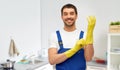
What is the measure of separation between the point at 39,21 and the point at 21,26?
1.79ft

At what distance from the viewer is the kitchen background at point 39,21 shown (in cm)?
275

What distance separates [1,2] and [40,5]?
3.32 feet

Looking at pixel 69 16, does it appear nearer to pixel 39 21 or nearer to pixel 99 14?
pixel 99 14

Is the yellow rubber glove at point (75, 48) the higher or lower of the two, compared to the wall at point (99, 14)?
lower

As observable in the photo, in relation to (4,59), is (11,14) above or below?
above

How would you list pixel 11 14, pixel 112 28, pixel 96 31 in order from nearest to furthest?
pixel 112 28, pixel 11 14, pixel 96 31

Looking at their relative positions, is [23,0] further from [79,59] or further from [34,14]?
[79,59]

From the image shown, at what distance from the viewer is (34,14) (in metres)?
3.36

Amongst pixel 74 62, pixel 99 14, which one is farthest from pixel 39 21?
pixel 74 62

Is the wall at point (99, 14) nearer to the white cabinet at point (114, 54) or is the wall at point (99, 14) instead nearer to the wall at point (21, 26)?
the white cabinet at point (114, 54)

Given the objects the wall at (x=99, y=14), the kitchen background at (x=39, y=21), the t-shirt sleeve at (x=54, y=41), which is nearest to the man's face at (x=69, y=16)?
the t-shirt sleeve at (x=54, y=41)

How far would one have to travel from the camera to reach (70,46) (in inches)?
57.1

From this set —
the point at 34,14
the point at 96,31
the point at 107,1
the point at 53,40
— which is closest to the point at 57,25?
the point at 34,14

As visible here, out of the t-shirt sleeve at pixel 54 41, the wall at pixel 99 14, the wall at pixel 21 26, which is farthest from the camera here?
the wall at pixel 99 14
